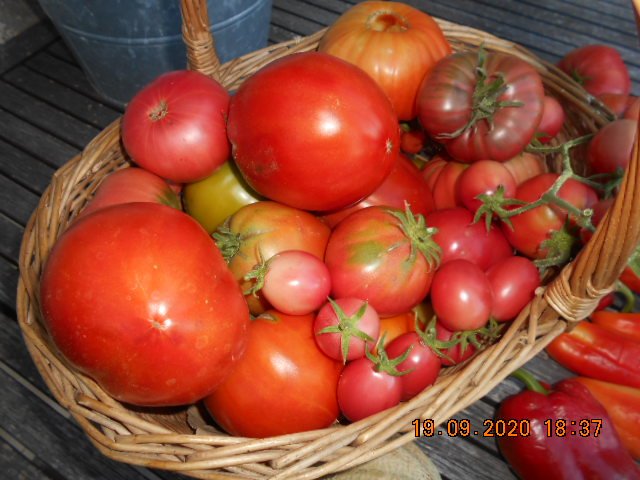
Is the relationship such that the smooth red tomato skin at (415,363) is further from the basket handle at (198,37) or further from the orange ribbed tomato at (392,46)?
the basket handle at (198,37)

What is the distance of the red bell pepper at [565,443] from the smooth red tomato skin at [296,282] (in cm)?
45

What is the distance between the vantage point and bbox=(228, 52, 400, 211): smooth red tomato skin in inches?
27.2

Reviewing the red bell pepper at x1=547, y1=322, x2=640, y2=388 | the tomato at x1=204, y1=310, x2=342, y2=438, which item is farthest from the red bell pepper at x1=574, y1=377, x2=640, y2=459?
the tomato at x1=204, y1=310, x2=342, y2=438

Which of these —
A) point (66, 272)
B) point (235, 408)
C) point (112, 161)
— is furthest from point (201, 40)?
point (235, 408)

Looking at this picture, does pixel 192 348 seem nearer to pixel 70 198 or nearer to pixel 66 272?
pixel 66 272

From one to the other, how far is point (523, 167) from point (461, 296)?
314 millimetres

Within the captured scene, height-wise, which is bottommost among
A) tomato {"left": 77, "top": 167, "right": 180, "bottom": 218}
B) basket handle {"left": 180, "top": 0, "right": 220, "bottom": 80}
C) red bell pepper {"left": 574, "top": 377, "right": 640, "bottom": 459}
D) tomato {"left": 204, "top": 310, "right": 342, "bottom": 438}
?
red bell pepper {"left": 574, "top": 377, "right": 640, "bottom": 459}

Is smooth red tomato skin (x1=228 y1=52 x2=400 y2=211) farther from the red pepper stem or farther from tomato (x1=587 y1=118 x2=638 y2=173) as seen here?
the red pepper stem

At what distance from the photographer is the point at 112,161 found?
907 mm

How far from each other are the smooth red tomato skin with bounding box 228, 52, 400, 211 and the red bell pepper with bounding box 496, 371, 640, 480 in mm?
478

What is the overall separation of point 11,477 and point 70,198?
0.54 meters

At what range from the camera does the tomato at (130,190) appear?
78cm

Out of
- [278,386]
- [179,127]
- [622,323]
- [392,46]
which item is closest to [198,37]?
[179,127]

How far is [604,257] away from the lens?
59 centimetres
